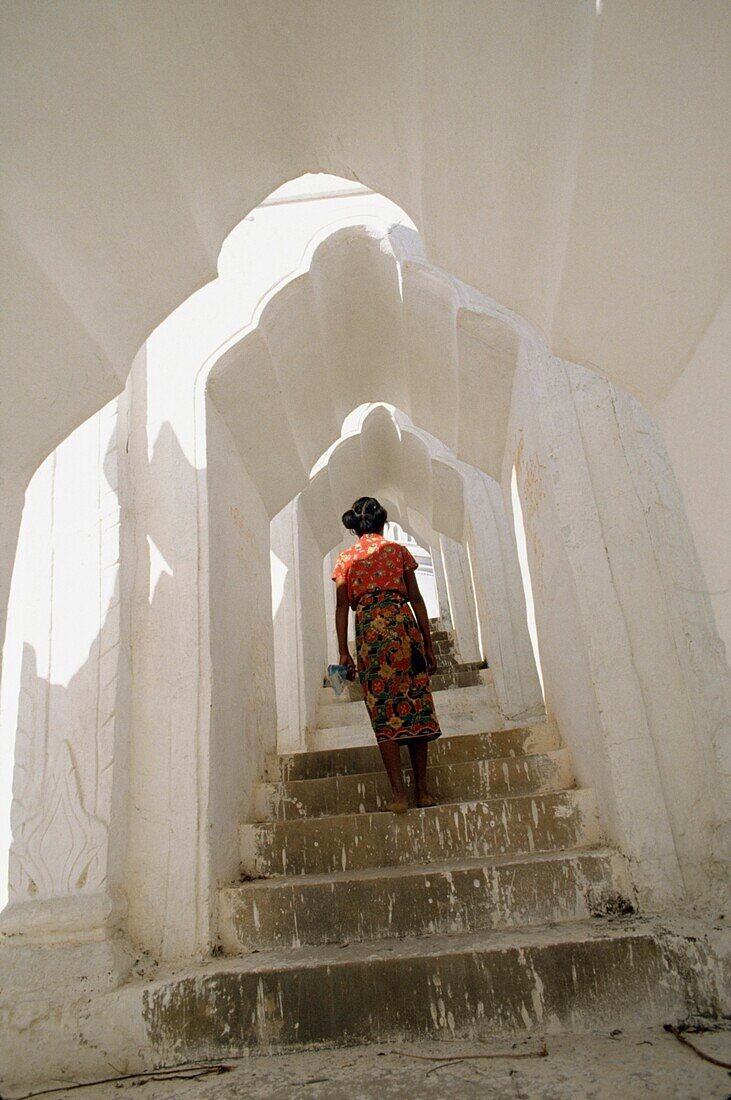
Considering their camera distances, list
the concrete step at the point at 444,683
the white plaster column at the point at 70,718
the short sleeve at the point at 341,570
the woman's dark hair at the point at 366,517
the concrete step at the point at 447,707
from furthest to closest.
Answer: the concrete step at the point at 444,683, the concrete step at the point at 447,707, the woman's dark hair at the point at 366,517, the short sleeve at the point at 341,570, the white plaster column at the point at 70,718

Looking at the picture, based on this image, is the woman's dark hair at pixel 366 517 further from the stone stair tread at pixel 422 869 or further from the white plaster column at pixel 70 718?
the stone stair tread at pixel 422 869

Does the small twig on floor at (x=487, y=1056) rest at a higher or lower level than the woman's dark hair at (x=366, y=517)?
lower

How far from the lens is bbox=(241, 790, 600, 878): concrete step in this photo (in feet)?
11.1

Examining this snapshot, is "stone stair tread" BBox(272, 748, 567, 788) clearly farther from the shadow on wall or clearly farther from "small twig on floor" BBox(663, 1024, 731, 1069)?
"small twig on floor" BBox(663, 1024, 731, 1069)

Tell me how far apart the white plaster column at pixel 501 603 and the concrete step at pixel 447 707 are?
15 centimetres

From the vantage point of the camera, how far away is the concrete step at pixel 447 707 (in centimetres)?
609

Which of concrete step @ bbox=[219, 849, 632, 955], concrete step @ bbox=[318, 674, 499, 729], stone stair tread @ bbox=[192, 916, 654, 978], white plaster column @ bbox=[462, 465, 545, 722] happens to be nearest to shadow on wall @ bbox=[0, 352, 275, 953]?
concrete step @ bbox=[219, 849, 632, 955]

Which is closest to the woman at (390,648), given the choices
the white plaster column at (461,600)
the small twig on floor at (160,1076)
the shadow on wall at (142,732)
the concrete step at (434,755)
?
the concrete step at (434,755)

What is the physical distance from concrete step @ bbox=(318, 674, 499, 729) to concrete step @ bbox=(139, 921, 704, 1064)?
3.34m

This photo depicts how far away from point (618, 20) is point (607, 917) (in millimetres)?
2909

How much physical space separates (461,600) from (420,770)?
5533 millimetres

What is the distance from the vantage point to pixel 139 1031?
2596 mm

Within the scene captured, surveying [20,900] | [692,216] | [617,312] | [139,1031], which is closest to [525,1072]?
[139,1031]

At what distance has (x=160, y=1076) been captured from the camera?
246cm
